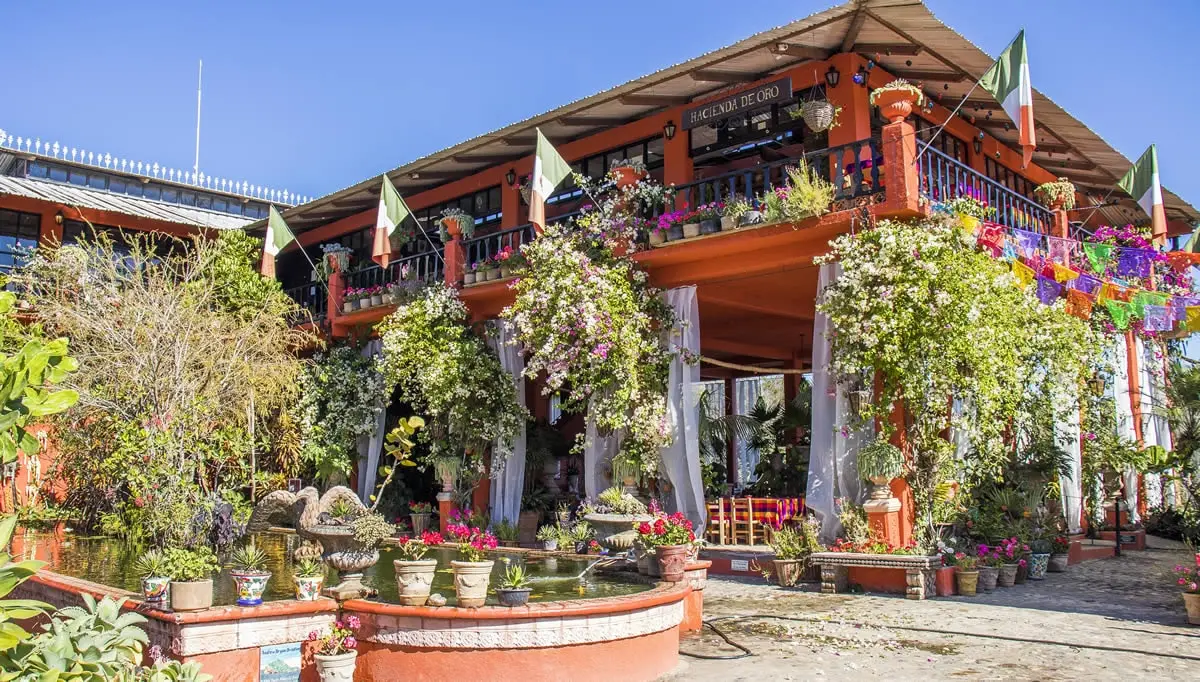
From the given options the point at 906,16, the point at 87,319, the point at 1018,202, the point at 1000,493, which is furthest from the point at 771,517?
the point at 87,319

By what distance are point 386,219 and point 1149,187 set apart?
11225mm

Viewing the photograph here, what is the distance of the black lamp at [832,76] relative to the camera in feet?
40.9

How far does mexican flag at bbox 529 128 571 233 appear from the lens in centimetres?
1277

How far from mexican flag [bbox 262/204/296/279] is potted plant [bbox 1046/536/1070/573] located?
12.9 meters

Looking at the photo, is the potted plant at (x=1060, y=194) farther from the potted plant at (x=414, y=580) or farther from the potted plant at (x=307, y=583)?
the potted plant at (x=307, y=583)

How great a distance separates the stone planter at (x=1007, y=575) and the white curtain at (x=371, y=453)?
10.3 metres

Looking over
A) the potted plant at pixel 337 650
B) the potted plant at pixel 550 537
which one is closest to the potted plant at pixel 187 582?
the potted plant at pixel 337 650

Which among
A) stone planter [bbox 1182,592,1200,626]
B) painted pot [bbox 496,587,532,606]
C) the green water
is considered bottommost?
stone planter [bbox 1182,592,1200,626]

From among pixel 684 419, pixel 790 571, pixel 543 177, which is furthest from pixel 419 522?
pixel 790 571

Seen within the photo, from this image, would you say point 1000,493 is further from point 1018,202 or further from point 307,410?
point 307,410

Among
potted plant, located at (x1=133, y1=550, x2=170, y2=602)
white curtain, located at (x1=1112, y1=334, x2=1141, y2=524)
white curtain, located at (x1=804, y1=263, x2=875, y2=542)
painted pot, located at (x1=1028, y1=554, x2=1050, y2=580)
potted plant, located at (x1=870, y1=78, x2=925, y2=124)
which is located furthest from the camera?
white curtain, located at (x1=1112, y1=334, x2=1141, y2=524)

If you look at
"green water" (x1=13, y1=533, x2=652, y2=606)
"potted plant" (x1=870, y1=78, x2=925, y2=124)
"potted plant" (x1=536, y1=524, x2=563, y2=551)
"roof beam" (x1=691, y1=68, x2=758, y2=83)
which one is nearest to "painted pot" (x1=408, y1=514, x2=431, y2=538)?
"green water" (x1=13, y1=533, x2=652, y2=606)

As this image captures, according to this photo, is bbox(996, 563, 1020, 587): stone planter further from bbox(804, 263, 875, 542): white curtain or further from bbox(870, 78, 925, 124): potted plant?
bbox(870, 78, 925, 124): potted plant

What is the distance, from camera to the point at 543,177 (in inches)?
510
